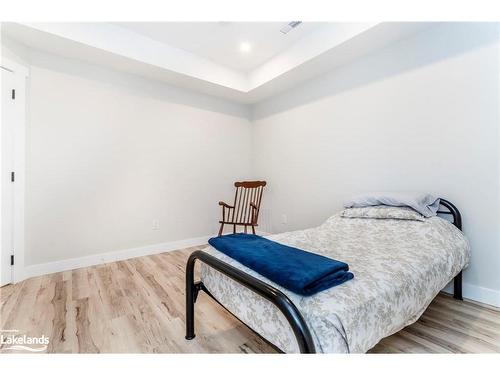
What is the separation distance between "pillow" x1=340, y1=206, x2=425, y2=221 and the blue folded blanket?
46.0 inches

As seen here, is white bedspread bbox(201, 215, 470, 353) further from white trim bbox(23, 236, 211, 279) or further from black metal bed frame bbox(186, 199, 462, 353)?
white trim bbox(23, 236, 211, 279)

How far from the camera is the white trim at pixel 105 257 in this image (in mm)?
2480

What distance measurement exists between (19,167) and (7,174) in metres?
0.11

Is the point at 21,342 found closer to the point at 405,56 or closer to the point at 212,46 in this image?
the point at 212,46

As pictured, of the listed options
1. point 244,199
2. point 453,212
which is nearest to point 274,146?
point 244,199

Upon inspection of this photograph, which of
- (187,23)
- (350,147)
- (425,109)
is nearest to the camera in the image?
(425,109)

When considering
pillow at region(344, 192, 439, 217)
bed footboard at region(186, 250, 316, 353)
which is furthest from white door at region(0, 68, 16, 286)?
pillow at region(344, 192, 439, 217)

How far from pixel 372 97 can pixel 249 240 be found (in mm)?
2117

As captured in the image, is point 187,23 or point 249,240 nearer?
point 249,240

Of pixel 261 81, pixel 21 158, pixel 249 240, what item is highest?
pixel 261 81

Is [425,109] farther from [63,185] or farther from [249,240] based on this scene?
[63,185]

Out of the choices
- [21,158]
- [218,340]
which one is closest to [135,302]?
[218,340]

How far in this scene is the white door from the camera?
220 cm
